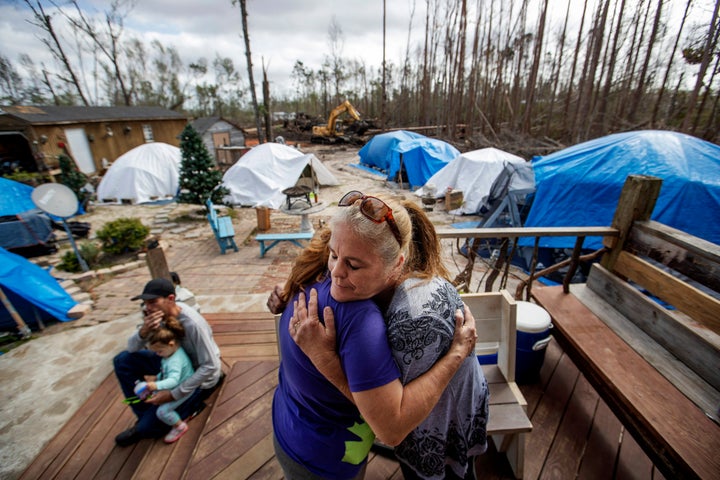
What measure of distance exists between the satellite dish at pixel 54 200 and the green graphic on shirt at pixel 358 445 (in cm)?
745

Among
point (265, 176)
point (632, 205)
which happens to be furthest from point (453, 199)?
point (632, 205)

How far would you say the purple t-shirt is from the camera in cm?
88

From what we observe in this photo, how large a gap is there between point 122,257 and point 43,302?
3.08 m

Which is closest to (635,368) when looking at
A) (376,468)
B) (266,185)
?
(376,468)

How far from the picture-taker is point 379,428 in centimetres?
85

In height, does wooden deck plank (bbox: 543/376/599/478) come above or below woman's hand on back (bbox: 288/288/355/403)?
below

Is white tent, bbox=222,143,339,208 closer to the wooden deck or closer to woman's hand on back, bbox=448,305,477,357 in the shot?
the wooden deck

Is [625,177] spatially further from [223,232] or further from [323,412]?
[223,232]

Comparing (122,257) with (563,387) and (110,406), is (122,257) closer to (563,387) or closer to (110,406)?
(110,406)

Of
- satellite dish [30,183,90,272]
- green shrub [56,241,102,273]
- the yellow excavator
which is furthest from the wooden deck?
the yellow excavator

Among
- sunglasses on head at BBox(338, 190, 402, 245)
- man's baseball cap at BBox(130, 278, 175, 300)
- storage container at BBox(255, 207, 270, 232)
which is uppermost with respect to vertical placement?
sunglasses on head at BBox(338, 190, 402, 245)

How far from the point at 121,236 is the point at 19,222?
9.44ft

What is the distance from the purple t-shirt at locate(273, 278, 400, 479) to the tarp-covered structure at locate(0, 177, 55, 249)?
1079 centimetres

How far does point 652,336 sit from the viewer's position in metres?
2.00
